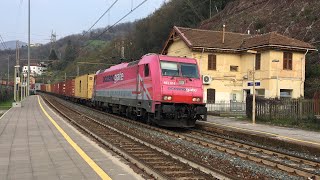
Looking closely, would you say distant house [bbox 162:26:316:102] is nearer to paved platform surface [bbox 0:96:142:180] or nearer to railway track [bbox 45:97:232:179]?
railway track [bbox 45:97:232:179]

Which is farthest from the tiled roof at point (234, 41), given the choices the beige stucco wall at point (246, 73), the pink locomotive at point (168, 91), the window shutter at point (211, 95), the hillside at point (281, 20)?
the pink locomotive at point (168, 91)

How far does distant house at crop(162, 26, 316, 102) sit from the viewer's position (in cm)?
3369

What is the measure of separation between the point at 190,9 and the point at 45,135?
218ft

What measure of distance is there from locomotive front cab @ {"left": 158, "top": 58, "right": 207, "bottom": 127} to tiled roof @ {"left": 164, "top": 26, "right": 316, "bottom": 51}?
48.6 feet

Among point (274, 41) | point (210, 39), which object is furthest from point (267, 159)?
point (210, 39)

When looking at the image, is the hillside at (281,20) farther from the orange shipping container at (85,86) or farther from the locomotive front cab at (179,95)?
the locomotive front cab at (179,95)

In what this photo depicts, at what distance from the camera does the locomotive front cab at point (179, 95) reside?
19.0m

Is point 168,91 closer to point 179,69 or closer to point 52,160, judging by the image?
point 179,69

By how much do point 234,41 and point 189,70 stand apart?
1915cm

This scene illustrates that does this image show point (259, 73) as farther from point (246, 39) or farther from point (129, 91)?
point (129, 91)

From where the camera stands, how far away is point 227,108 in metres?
33.8

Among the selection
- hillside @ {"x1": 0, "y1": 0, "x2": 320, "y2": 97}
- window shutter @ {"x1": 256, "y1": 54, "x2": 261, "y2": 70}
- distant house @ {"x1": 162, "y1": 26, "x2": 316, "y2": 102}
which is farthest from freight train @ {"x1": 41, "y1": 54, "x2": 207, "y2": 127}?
window shutter @ {"x1": 256, "y1": 54, "x2": 261, "y2": 70}

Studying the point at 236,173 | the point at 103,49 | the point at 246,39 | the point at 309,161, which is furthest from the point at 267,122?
the point at 103,49

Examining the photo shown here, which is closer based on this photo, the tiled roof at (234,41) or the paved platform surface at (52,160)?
the paved platform surface at (52,160)
